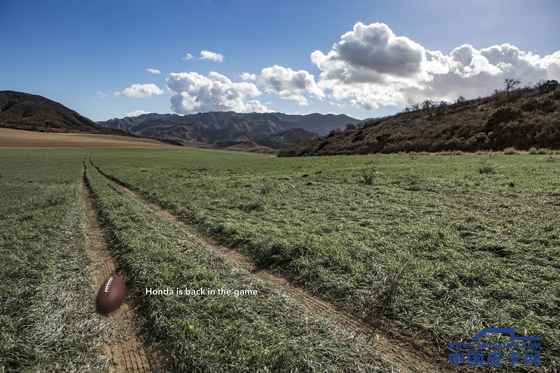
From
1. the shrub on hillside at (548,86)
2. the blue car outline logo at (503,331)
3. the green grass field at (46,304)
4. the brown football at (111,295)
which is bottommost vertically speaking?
the green grass field at (46,304)

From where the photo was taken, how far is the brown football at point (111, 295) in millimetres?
3962

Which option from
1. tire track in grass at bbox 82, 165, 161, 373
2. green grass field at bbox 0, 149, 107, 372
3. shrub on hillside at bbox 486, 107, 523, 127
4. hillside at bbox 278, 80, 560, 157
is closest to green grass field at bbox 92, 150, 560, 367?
tire track in grass at bbox 82, 165, 161, 373

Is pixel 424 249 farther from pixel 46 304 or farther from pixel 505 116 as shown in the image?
pixel 505 116

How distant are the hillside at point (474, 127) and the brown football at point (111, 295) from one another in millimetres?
50024

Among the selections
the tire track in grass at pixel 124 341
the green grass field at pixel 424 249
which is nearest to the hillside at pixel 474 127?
the green grass field at pixel 424 249

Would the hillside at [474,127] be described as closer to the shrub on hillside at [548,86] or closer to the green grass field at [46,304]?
the shrub on hillside at [548,86]

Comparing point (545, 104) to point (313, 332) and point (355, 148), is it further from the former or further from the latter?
point (313, 332)

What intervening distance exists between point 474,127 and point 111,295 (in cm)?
6175

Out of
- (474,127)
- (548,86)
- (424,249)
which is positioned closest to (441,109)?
(548,86)

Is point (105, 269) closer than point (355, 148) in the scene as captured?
Yes

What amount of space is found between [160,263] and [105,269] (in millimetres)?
1409

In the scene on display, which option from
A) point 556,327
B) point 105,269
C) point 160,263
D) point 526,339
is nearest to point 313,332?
point 526,339

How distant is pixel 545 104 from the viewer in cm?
4444

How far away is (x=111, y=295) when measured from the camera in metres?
4.06
